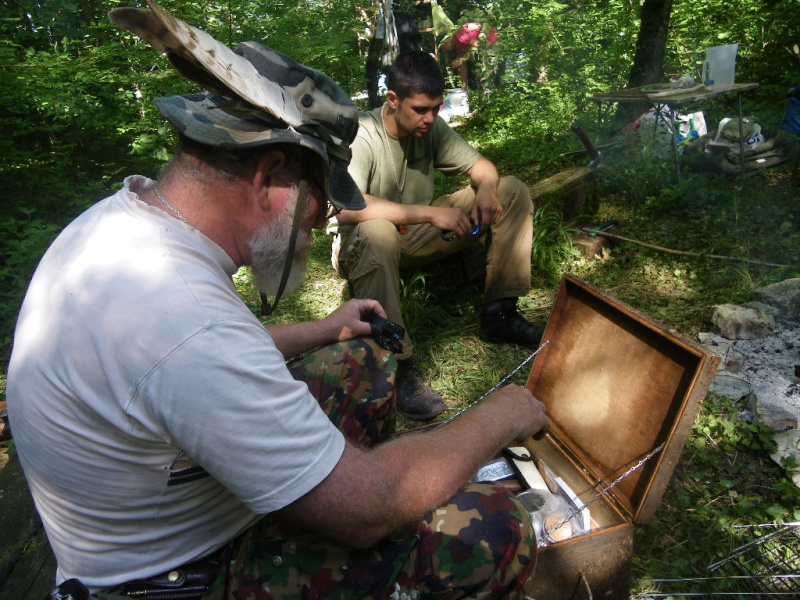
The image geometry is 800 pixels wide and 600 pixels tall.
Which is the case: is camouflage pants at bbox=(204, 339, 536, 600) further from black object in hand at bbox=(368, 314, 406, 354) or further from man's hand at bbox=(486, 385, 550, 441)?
black object in hand at bbox=(368, 314, 406, 354)

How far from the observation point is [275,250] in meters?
1.48

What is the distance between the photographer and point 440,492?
1337mm

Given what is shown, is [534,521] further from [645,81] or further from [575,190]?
[645,81]

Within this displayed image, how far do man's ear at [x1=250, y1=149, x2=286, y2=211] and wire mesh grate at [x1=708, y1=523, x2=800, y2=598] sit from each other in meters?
1.91

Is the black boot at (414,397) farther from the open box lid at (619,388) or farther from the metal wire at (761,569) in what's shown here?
the metal wire at (761,569)

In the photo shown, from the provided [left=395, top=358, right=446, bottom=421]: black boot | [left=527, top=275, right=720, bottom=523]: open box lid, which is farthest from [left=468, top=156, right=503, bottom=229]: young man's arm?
[left=527, top=275, right=720, bottom=523]: open box lid

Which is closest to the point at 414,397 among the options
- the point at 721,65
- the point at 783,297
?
the point at 783,297

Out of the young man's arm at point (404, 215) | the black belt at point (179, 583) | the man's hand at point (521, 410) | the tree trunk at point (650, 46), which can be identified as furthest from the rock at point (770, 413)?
the tree trunk at point (650, 46)

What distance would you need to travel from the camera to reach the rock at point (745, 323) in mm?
3133

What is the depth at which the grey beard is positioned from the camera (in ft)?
4.69

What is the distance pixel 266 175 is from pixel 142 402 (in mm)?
627

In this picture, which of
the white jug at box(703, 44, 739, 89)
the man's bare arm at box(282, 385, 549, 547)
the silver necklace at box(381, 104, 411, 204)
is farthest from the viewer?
the white jug at box(703, 44, 739, 89)

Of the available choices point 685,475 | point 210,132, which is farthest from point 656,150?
point 210,132

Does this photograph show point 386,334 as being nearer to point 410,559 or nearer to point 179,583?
point 410,559
